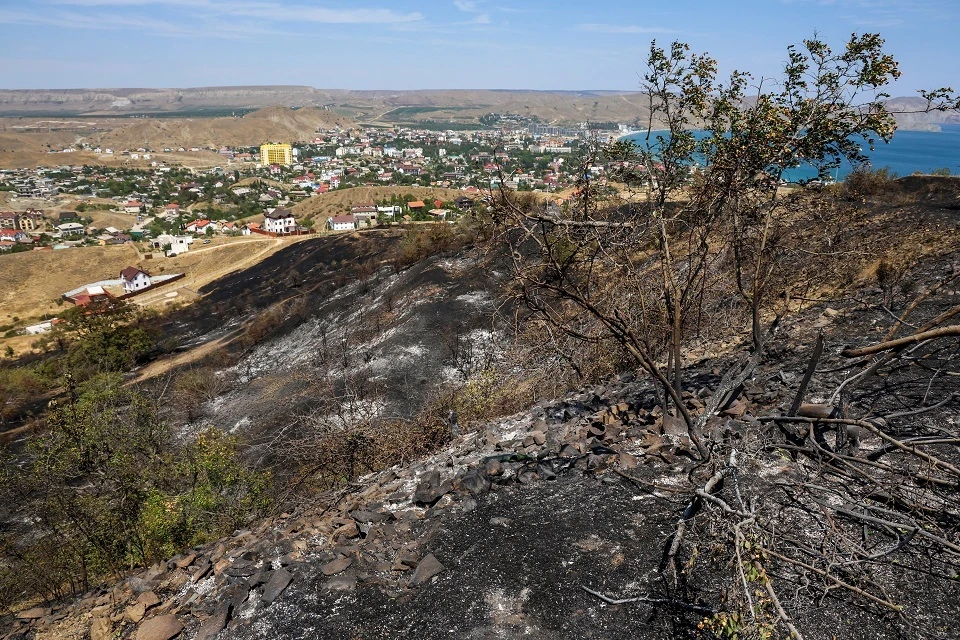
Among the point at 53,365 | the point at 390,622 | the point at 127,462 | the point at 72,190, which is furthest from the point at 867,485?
the point at 72,190

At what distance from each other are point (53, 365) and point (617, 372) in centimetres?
2584

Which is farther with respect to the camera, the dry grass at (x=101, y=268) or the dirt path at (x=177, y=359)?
the dry grass at (x=101, y=268)

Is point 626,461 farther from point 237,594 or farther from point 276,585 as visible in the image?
point 237,594

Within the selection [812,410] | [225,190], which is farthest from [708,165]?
[225,190]

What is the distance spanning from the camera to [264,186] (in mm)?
90250

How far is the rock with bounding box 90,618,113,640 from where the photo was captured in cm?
411

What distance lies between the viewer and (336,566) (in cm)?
414

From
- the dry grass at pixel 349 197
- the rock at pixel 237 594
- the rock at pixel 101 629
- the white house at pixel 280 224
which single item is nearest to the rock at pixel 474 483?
the rock at pixel 237 594

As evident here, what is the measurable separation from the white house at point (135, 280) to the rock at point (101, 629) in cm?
4208

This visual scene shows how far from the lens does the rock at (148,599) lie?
4.34 m

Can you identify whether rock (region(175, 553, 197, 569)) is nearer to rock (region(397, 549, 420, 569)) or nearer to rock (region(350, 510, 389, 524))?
rock (region(350, 510, 389, 524))

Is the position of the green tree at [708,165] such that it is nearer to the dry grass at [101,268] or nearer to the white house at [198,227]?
the dry grass at [101,268]

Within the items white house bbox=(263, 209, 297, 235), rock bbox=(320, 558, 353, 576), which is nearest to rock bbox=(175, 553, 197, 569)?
rock bbox=(320, 558, 353, 576)

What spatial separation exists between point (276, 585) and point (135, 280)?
43.5 m
